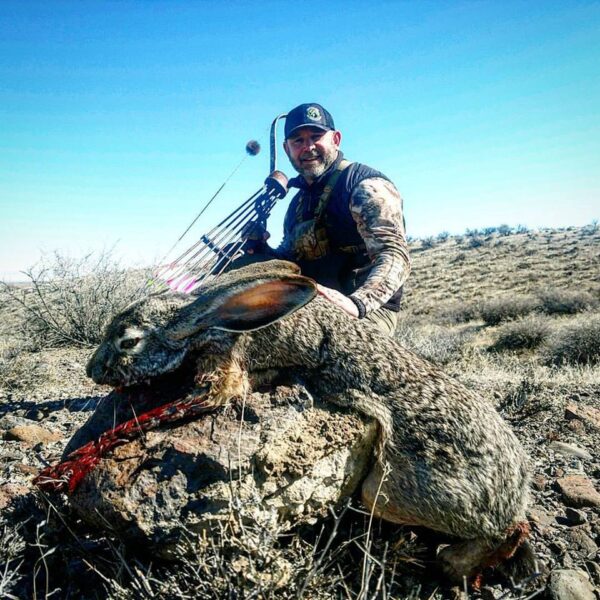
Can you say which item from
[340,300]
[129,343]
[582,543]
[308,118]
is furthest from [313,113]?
[582,543]

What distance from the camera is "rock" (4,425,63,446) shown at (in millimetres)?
4207

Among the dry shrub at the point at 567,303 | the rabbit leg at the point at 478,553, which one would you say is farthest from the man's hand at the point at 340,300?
the dry shrub at the point at 567,303

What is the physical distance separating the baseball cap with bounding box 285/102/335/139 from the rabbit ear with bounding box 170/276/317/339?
2.94 m

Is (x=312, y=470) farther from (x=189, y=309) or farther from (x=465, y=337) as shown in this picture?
(x=465, y=337)

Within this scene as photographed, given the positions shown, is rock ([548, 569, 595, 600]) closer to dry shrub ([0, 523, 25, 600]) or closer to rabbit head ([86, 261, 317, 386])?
rabbit head ([86, 261, 317, 386])

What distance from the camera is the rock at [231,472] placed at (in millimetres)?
2258

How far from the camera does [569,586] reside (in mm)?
2631

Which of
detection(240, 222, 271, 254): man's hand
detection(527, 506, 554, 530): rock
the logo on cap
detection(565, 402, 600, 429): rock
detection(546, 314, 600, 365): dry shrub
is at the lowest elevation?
detection(546, 314, 600, 365): dry shrub

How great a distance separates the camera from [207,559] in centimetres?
219

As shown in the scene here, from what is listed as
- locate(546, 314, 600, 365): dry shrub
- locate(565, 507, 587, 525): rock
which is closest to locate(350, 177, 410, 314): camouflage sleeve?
locate(565, 507, 587, 525): rock

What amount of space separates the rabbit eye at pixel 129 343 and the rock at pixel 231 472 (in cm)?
62

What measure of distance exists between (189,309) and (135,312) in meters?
0.36

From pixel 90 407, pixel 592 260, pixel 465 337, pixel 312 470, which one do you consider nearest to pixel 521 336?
pixel 465 337

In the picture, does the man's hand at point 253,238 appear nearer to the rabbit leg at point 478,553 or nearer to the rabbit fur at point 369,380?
the rabbit fur at point 369,380
